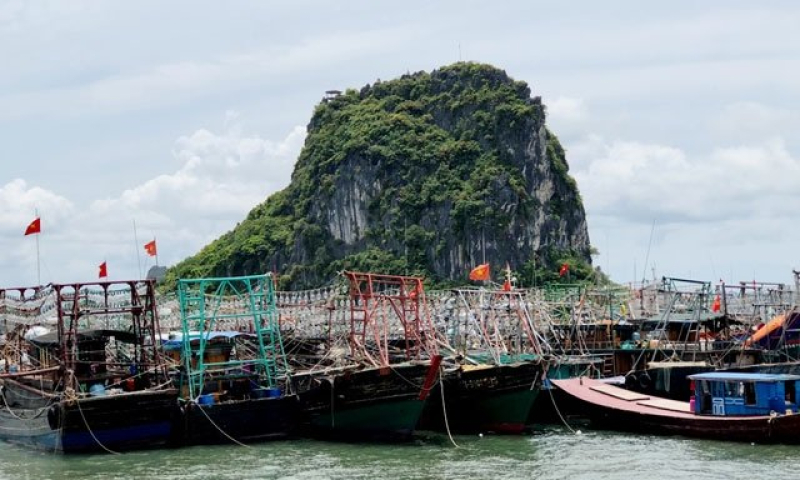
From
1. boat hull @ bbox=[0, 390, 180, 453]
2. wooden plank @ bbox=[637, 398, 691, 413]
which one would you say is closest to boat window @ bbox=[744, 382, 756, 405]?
wooden plank @ bbox=[637, 398, 691, 413]

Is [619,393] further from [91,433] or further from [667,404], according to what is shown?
[91,433]

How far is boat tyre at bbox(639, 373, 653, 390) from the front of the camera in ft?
128

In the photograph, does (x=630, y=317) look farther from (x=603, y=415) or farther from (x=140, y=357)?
(x=140, y=357)

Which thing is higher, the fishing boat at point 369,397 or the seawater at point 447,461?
the fishing boat at point 369,397

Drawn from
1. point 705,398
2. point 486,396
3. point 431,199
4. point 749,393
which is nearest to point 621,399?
point 705,398

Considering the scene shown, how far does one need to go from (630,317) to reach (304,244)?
233 ft

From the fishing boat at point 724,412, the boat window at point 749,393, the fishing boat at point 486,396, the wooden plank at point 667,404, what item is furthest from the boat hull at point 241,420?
the boat window at point 749,393

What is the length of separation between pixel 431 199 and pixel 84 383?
84.0m

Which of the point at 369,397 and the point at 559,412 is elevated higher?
the point at 369,397

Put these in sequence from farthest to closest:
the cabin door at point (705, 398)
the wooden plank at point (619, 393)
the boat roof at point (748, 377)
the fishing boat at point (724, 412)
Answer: the wooden plank at point (619, 393)
the cabin door at point (705, 398)
the boat roof at point (748, 377)
the fishing boat at point (724, 412)

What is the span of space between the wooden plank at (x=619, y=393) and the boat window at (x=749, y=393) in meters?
5.22

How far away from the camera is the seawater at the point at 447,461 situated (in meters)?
28.5

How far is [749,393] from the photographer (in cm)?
3175

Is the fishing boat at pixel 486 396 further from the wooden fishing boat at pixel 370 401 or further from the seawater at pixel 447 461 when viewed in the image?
the wooden fishing boat at pixel 370 401
